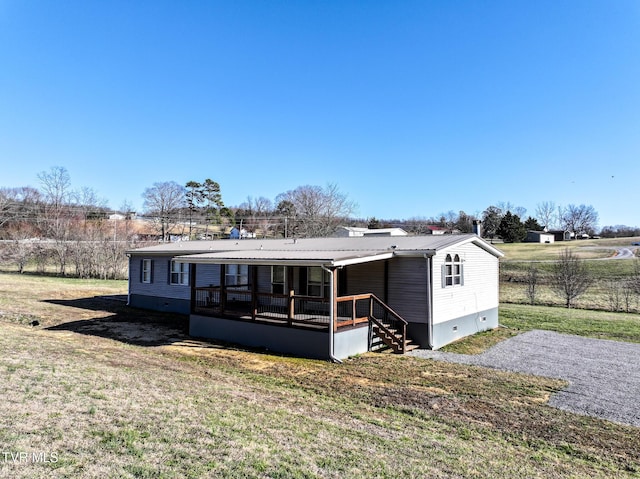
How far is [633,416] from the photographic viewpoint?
22.7ft

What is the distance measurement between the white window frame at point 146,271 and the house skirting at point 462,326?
540 inches

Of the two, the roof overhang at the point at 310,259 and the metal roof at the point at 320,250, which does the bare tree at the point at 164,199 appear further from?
the roof overhang at the point at 310,259

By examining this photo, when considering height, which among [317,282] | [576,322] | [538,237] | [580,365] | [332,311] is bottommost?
[576,322]

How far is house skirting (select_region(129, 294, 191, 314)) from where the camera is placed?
18.0m

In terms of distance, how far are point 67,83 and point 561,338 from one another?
2532 centimetres

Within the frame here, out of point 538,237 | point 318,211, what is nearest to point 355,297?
point 318,211

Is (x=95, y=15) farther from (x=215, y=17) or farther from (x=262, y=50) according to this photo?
(x=262, y=50)

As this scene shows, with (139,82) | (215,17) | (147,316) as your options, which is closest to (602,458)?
(147,316)

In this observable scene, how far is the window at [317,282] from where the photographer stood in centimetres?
1369

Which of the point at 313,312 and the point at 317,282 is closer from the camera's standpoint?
the point at 313,312

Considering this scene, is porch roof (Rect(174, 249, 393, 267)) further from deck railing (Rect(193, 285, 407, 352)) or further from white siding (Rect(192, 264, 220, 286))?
white siding (Rect(192, 264, 220, 286))

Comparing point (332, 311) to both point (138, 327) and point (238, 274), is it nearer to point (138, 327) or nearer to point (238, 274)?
point (238, 274)

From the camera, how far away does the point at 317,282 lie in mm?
13984

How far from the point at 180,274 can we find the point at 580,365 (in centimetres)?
1552
